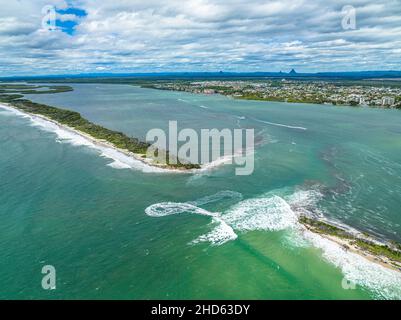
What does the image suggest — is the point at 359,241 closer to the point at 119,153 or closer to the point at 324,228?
the point at 324,228

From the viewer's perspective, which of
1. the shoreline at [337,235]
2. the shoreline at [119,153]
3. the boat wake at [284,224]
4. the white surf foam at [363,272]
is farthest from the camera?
the shoreline at [119,153]

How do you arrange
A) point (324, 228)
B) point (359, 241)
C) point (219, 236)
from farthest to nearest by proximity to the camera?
point (324, 228)
point (219, 236)
point (359, 241)

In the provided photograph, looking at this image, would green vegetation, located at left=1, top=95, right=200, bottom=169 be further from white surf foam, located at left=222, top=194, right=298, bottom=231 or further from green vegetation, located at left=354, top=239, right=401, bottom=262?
green vegetation, located at left=354, top=239, right=401, bottom=262

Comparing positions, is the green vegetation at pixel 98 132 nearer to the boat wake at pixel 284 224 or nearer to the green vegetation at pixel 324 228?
the boat wake at pixel 284 224

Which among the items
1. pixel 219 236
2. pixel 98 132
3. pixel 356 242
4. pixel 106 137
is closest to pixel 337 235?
pixel 356 242

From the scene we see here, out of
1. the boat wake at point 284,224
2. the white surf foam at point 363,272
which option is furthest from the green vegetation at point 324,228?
the white surf foam at point 363,272
